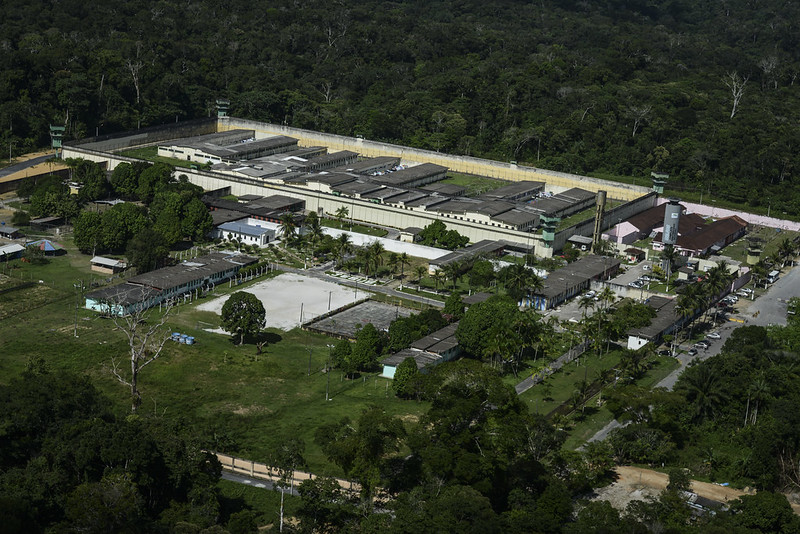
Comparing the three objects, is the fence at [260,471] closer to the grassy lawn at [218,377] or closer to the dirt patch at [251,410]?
the grassy lawn at [218,377]

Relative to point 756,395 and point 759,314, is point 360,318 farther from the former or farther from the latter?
point 759,314

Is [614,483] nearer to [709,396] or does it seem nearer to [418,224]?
[709,396]

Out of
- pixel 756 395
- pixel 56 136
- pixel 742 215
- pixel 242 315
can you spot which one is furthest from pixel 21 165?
pixel 756 395

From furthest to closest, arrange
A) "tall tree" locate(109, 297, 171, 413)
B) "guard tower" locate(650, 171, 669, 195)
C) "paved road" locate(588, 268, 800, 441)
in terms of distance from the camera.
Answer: "guard tower" locate(650, 171, 669, 195) < "paved road" locate(588, 268, 800, 441) < "tall tree" locate(109, 297, 171, 413)

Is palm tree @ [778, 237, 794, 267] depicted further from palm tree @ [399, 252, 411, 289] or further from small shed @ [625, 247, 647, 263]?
palm tree @ [399, 252, 411, 289]

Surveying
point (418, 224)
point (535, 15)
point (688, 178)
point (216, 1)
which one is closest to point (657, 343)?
point (418, 224)

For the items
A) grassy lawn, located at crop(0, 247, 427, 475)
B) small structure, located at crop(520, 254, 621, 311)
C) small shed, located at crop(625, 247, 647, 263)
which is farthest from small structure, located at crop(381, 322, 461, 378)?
small shed, located at crop(625, 247, 647, 263)
